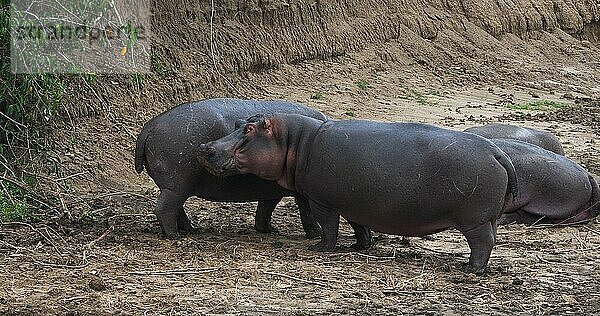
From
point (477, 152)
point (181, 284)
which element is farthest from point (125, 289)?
point (477, 152)

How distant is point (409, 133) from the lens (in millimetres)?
6914

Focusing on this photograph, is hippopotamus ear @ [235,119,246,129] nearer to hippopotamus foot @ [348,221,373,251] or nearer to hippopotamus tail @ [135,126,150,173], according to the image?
hippopotamus tail @ [135,126,150,173]

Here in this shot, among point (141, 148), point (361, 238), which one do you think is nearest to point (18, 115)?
point (141, 148)

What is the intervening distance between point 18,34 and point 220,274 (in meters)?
2.49

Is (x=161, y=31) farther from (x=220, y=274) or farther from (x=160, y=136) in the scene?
(x=220, y=274)

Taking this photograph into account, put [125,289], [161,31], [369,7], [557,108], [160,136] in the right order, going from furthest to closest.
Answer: [369,7] → [557,108] → [161,31] → [160,136] → [125,289]

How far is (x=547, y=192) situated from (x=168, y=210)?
312 centimetres

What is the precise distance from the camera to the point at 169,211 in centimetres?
743

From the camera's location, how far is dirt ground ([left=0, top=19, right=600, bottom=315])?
5719 millimetres

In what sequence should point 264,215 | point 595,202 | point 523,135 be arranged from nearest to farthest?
point 264,215, point 595,202, point 523,135

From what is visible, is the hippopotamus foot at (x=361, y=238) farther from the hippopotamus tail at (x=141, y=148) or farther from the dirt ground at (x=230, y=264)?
the hippopotamus tail at (x=141, y=148)

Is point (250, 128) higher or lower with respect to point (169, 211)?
higher

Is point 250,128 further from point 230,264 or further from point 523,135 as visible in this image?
point 523,135

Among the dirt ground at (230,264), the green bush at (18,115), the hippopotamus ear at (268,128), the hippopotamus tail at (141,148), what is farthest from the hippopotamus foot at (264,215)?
the green bush at (18,115)
